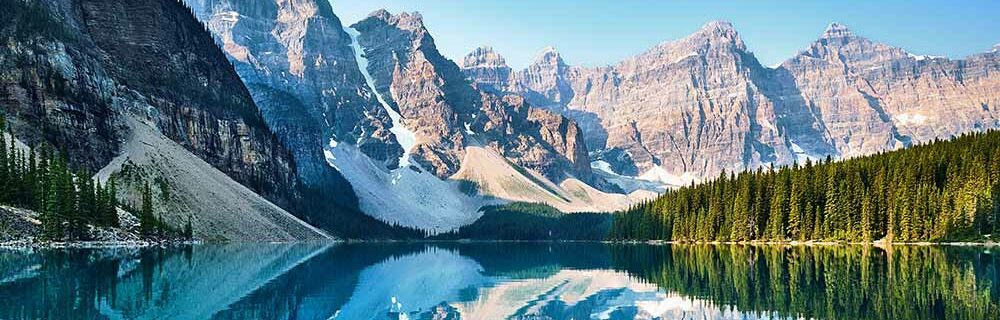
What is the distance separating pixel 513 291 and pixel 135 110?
127349mm

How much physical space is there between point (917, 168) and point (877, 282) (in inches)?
2584

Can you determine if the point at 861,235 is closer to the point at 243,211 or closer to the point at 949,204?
the point at 949,204

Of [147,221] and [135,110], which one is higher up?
[135,110]

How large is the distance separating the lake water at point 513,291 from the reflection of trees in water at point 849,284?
0.24ft

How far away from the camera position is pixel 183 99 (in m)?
176

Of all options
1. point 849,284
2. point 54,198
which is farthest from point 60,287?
point 54,198

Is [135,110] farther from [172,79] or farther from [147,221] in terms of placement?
[147,221]

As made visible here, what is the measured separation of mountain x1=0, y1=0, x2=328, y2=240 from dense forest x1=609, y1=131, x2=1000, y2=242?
7492 centimetres

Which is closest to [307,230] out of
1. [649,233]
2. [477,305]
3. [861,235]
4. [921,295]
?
[649,233]

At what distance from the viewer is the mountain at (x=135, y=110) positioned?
121375 millimetres

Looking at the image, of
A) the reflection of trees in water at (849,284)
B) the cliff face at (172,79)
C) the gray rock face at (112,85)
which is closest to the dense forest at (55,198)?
the gray rock face at (112,85)

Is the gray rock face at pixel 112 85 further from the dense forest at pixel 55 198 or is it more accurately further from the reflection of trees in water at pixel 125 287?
the reflection of trees in water at pixel 125 287

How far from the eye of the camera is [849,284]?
137ft

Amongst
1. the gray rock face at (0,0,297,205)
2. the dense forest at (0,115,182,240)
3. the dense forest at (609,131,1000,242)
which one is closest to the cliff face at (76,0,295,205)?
the gray rock face at (0,0,297,205)
